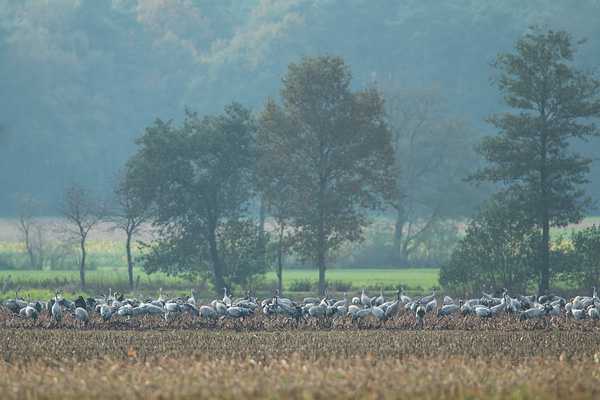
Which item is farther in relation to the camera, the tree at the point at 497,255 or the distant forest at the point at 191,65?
the distant forest at the point at 191,65

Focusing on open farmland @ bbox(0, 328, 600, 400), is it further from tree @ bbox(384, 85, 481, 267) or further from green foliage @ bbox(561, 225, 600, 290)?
tree @ bbox(384, 85, 481, 267)

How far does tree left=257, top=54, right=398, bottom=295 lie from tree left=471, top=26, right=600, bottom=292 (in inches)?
250

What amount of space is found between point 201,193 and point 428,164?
132 feet

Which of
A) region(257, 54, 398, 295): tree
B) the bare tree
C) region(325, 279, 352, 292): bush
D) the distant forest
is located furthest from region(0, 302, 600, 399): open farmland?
the distant forest

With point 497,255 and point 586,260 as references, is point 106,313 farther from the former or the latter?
point 586,260

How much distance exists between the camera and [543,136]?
140 feet

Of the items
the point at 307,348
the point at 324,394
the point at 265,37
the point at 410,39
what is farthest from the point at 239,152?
the point at 410,39

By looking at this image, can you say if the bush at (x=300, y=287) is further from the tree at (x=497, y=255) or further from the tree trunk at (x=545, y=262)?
the tree trunk at (x=545, y=262)

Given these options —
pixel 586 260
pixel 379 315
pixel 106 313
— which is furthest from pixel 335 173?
pixel 106 313

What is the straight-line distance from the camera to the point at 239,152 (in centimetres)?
4819

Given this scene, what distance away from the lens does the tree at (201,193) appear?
46.6 meters

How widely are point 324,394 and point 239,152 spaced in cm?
3580

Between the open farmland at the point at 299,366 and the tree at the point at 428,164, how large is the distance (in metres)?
52.6

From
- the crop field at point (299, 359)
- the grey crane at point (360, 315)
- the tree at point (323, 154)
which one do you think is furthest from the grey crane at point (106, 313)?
the tree at point (323, 154)
